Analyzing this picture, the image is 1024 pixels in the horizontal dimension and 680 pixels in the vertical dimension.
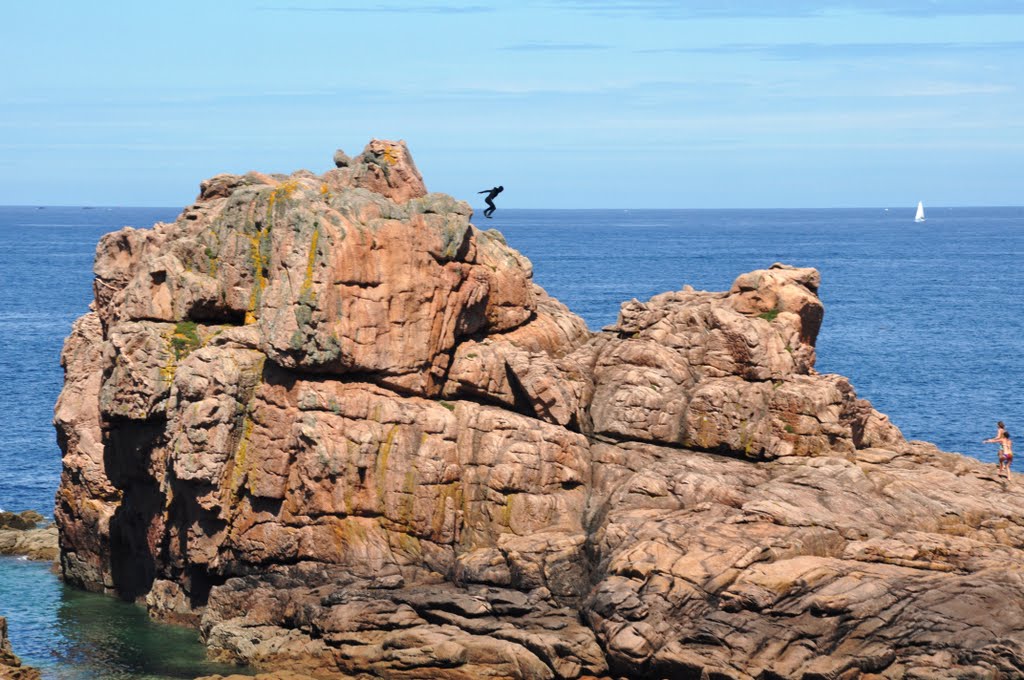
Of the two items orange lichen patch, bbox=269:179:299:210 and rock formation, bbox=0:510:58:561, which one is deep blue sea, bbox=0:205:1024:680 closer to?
rock formation, bbox=0:510:58:561

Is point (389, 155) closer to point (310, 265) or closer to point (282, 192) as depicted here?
point (282, 192)

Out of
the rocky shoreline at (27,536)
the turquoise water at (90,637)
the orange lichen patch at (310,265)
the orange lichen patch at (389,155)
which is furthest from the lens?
the rocky shoreline at (27,536)

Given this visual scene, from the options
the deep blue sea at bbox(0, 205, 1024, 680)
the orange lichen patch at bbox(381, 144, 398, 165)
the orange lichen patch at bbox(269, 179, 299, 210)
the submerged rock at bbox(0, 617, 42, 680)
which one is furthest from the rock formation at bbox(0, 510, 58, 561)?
the orange lichen patch at bbox(381, 144, 398, 165)

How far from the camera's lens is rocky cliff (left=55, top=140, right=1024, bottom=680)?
42531 millimetres

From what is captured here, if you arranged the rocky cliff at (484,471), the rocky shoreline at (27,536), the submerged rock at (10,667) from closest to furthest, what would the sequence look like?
the rocky cliff at (484,471)
the submerged rock at (10,667)
the rocky shoreline at (27,536)

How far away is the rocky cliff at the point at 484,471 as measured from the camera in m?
42.5

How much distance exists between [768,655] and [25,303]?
421 ft

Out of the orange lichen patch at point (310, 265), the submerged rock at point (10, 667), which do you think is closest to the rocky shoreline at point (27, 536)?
the submerged rock at point (10, 667)

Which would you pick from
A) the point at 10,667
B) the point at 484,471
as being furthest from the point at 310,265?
the point at 10,667

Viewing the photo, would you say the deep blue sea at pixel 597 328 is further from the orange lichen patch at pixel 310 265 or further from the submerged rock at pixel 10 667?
the orange lichen patch at pixel 310 265

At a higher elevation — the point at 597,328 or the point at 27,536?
the point at 597,328

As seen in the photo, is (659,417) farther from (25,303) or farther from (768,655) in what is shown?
(25,303)

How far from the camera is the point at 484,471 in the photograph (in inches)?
1935

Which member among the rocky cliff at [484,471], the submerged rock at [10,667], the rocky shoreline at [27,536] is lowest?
the rocky shoreline at [27,536]
